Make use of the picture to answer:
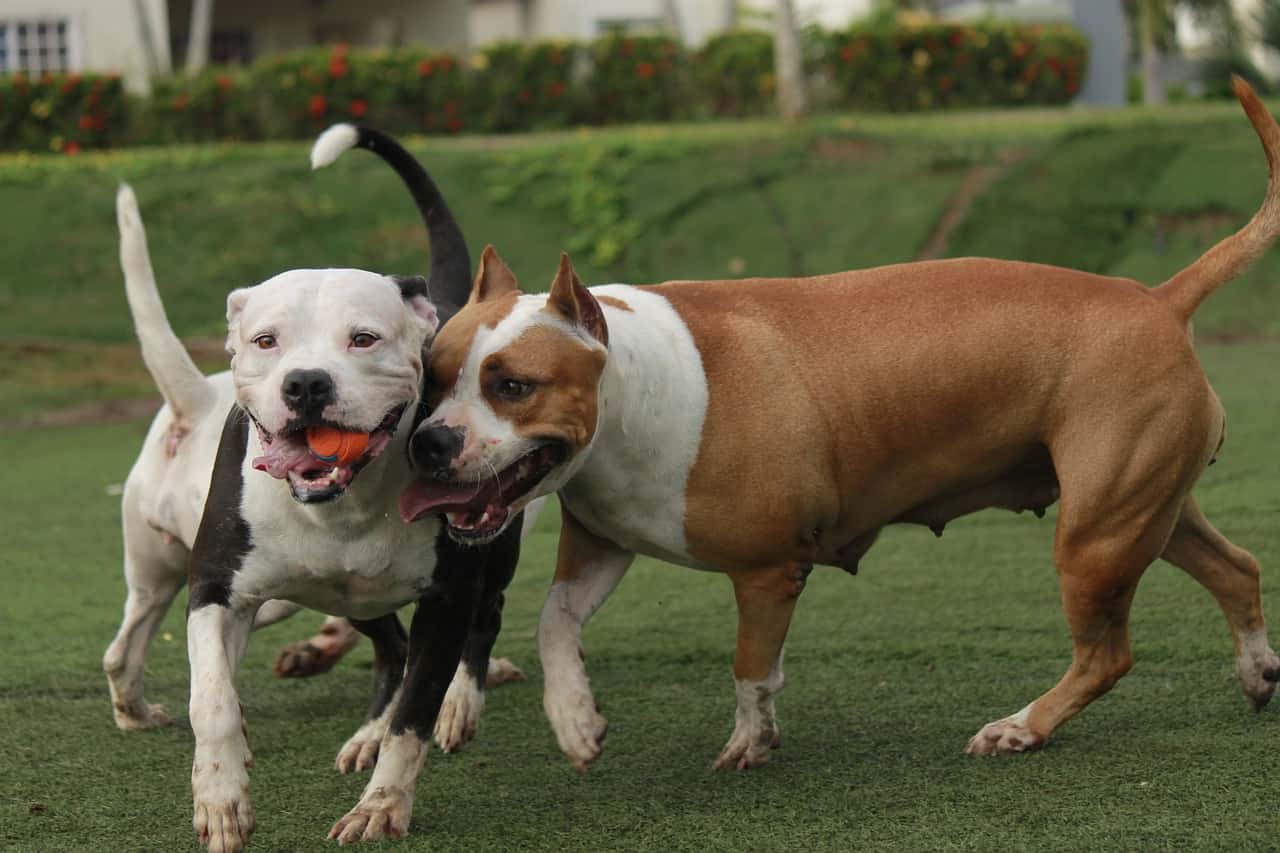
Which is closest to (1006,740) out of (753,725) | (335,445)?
(753,725)

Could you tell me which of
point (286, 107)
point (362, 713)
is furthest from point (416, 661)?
point (286, 107)

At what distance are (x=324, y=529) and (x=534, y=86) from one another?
16.4 metres

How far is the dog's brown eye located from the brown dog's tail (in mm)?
1776

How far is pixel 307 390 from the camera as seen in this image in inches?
143

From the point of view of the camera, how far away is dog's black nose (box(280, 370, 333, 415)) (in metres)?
3.63

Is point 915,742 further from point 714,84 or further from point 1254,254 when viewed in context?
point 714,84

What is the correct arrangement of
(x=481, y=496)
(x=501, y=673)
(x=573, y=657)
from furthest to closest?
(x=501, y=673) < (x=573, y=657) < (x=481, y=496)

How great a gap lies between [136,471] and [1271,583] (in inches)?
152

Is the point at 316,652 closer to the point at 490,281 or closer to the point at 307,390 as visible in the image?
the point at 490,281

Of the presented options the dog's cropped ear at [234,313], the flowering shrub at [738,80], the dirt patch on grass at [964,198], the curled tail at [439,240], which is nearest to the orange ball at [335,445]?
the dog's cropped ear at [234,313]

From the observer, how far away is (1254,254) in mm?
4617

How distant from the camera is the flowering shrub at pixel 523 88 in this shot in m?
19.6

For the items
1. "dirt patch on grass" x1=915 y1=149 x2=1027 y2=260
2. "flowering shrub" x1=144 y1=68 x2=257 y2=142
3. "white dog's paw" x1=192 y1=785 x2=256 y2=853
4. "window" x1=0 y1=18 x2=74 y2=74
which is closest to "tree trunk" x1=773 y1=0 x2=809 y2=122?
"dirt patch on grass" x1=915 y1=149 x2=1027 y2=260

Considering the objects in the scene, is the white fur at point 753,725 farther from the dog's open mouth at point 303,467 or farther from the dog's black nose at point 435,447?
the dog's open mouth at point 303,467
